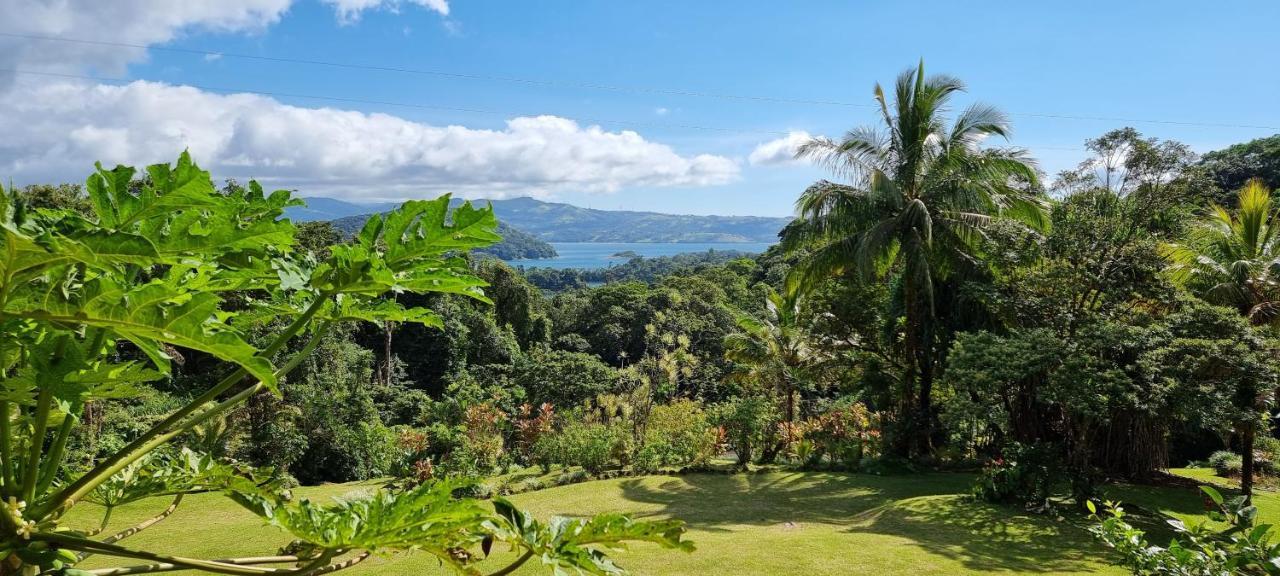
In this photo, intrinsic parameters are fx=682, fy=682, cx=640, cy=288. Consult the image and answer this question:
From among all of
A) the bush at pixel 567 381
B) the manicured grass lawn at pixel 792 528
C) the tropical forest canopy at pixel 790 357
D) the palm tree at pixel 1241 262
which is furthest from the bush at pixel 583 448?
the palm tree at pixel 1241 262

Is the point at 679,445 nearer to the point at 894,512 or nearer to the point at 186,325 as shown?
the point at 894,512

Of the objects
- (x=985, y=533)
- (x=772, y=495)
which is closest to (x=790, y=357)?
(x=772, y=495)

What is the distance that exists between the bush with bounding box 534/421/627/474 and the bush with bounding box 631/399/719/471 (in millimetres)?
468

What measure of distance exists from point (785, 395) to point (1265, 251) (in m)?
8.26

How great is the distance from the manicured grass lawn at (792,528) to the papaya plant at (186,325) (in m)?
4.21

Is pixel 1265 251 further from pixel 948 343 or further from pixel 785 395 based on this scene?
pixel 785 395

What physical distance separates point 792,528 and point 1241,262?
24.7 feet

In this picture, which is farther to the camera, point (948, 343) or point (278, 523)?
point (948, 343)

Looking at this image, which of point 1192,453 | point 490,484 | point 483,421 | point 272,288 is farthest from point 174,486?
point 1192,453

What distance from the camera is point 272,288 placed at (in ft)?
4.73

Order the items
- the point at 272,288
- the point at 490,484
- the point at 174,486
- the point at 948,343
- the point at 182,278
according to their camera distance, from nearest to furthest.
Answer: the point at 182,278 < the point at 272,288 < the point at 174,486 < the point at 490,484 < the point at 948,343

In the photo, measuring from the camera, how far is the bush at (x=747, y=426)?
12.6 m

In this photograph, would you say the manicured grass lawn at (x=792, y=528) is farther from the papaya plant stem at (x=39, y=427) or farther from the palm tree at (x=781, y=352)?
the papaya plant stem at (x=39, y=427)

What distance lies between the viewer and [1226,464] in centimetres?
1248
